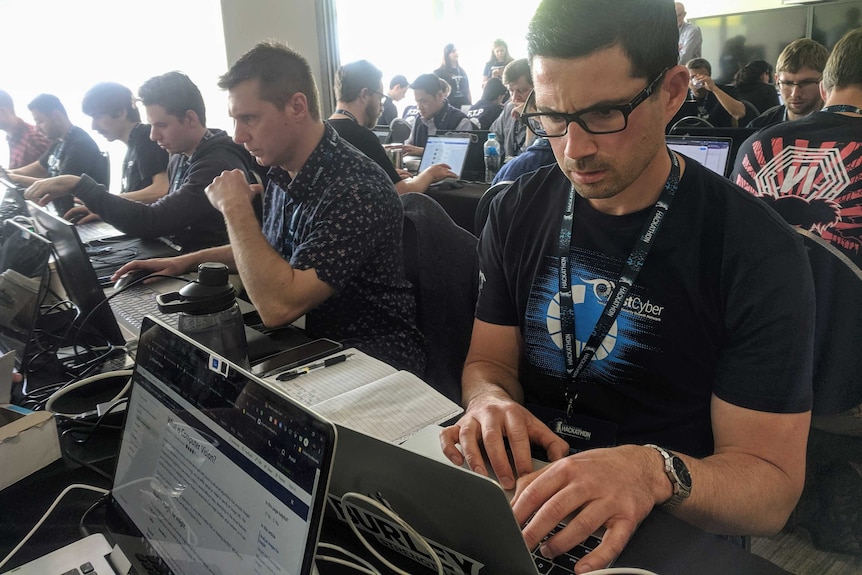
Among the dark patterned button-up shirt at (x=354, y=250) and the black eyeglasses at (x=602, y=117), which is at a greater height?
the black eyeglasses at (x=602, y=117)

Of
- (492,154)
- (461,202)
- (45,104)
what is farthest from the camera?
(45,104)

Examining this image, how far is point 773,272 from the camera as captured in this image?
2.86 feet

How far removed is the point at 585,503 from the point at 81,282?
3.93 ft

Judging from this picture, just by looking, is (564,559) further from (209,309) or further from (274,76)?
(274,76)

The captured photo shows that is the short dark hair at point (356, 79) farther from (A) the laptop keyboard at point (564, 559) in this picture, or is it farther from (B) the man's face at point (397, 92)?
(B) the man's face at point (397, 92)

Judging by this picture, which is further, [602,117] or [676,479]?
[602,117]

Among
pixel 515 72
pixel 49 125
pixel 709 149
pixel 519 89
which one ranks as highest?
pixel 515 72

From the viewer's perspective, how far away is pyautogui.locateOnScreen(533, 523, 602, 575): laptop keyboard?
607mm

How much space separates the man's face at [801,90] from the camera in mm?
3059

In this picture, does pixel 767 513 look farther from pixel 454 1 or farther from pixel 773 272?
pixel 454 1

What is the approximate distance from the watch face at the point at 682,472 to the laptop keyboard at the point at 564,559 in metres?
0.17

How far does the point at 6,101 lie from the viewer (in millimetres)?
5109

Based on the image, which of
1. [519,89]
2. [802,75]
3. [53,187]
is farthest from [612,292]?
[519,89]

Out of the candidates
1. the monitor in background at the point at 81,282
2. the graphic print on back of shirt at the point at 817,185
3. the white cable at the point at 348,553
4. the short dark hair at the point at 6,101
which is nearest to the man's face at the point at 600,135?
the white cable at the point at 348,553
